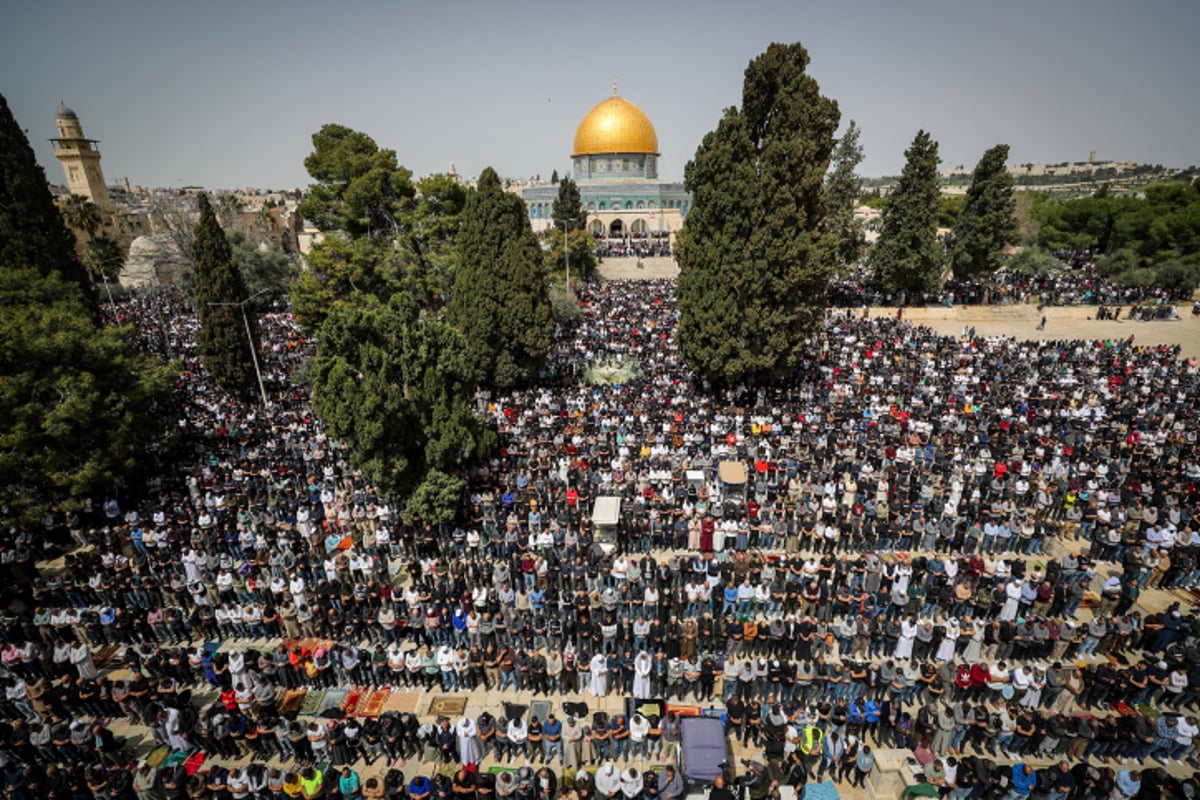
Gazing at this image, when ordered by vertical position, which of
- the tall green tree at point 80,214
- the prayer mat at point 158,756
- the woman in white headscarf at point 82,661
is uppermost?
the tall green tree at point 80,214

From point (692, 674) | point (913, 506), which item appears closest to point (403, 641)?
point (692, 674)

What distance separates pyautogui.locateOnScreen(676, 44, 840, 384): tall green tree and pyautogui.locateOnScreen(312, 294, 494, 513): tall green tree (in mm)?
9734

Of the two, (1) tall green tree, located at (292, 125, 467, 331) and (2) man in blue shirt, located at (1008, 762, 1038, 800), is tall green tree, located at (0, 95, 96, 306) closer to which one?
(1) tall green tree, located at (292, 125, 467, 331)

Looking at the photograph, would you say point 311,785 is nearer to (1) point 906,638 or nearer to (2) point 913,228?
(1) point 906,638

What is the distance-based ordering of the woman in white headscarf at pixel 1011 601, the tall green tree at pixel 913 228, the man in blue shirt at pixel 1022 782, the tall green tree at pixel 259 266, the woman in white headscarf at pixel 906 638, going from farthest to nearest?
the tall green tree at pixel 259 266
the tall green tree at pixel 913 228
the woman in white headscarf at pixel 1011 601
the woman in white headscarf at pixel 906 638
the man in blue shirt at pixel 1022 782

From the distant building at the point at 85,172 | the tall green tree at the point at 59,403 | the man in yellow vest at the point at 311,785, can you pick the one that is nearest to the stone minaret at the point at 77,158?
the distant building at the point at 85,172

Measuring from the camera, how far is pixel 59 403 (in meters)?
14.9

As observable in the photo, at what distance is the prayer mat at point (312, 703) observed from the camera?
32.3 feet

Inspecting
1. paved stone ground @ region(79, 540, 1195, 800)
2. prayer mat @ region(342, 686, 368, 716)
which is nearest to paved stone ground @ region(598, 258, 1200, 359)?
paved stone ground @ region(79, 540, 1195, 800)

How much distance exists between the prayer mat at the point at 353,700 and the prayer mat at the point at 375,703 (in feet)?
0.38

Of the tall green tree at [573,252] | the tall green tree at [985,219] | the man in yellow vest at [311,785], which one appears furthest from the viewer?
the tall green tree at [573,252]

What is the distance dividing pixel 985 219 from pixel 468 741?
41.3 metres

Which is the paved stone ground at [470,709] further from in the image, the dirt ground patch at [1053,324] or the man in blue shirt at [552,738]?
the dirt ground patch at [1053,324]

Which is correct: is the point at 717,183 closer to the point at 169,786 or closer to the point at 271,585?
the point at 271,585
